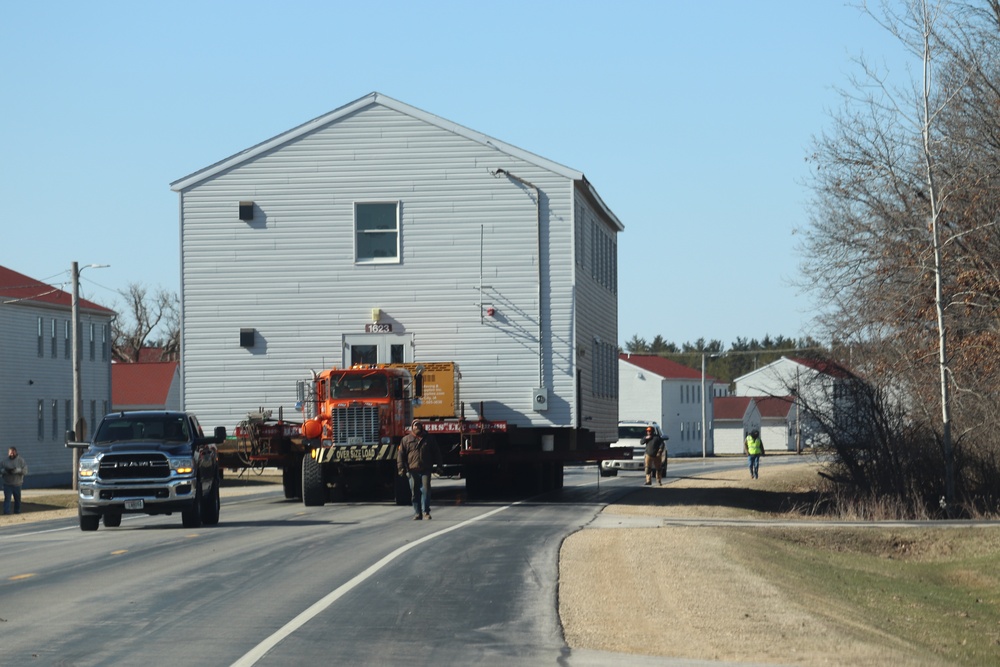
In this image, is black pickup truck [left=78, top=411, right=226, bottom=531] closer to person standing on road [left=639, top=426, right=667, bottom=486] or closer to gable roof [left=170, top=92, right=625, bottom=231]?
gable roof [left=170, top=92, right=625, bottom=231]

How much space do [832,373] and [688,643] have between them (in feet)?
78.6

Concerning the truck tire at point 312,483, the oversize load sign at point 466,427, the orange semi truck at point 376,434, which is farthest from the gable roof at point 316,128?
the truck tire at point 312,483

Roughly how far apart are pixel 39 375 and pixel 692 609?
184 feet

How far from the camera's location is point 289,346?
32.4 m

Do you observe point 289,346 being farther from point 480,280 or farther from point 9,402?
point 9,402

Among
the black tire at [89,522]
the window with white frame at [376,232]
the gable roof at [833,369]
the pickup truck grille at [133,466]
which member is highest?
the window with white frame at [376,232]

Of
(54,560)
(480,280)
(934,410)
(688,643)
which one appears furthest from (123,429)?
(934,410)

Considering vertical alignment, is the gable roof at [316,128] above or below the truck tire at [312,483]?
above

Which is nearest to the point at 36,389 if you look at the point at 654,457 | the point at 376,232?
the point at 654,457

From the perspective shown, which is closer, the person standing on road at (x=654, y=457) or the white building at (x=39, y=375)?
the person standing on road at (x=654, y=457)

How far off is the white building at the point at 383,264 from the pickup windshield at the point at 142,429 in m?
7.42

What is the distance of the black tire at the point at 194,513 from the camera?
2405cm

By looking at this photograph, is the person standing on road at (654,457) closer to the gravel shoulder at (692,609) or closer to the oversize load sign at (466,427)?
the oversize load sign at (466,427)

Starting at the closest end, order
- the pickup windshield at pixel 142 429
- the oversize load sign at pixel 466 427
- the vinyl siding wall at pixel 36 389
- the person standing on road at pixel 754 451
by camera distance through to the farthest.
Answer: the pickup windshield at pixel 142 429, the oversize load sign at pixel 466 427, the person standing on road at pixel 754 451, the vinyl siding wall at pixel 36 389
